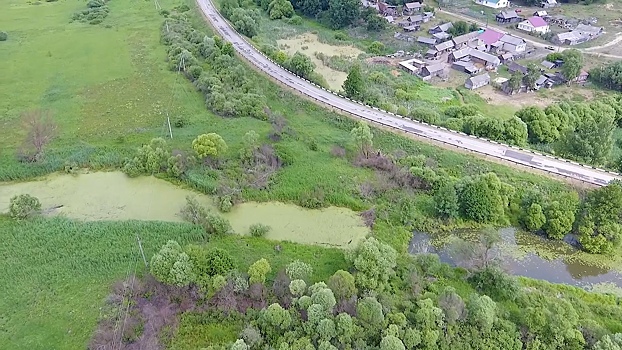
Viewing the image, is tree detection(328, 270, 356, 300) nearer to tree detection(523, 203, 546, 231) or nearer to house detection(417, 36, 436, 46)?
tree detection(523, 203, 546, 231)

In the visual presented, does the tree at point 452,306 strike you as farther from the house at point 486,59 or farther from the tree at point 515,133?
the house at point 486,59

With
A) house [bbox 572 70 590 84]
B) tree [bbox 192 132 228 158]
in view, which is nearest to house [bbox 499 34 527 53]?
house [bbox 572 70 590 84]

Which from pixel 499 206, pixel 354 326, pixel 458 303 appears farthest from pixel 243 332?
pixel 499 206

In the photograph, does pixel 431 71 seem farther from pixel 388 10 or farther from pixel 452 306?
pixel 452 306

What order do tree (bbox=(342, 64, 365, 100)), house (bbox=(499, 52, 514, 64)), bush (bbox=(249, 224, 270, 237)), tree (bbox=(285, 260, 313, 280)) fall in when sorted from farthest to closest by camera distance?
house (bbox=(499, 52, 514, 64)) → tree (bbox=(342, 64, 365, 100)) → bush (bbox=(249, 224, 270, 237)) → tree (bbox=(285, 260, 313, 280))

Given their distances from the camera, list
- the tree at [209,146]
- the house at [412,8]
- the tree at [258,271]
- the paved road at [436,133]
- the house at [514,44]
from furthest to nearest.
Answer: the house at [412,8] → the house at [514,44] → the tree at [209,146] → the paved road at [436,133] → the tree at [258,271]

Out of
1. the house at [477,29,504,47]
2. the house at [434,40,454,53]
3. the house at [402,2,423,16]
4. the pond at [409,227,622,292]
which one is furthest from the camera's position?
the house at [402,2,423,16]

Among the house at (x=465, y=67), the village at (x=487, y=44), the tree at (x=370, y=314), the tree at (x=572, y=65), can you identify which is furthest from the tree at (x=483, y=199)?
the tree at (x=572, y=65)
